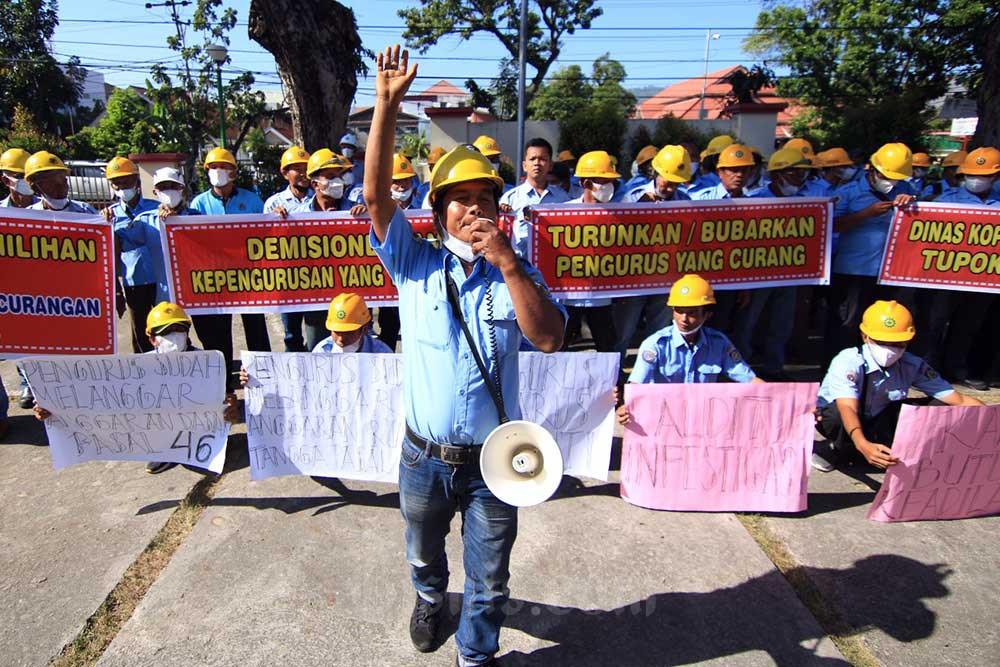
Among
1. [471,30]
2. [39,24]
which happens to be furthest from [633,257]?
[39,24]

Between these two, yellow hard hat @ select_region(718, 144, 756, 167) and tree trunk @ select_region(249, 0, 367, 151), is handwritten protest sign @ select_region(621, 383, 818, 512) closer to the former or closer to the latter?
yellow hard hat @ select_region(718, 144, 756, 167)

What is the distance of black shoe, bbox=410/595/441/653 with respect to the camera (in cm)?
265

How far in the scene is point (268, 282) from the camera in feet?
15.3

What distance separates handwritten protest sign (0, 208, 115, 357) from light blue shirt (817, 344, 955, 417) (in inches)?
180

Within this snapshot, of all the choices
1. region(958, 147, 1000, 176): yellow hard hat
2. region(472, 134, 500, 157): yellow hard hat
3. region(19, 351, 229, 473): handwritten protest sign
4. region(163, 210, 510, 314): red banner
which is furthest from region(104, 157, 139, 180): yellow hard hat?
region(958, 147, 1000, 176): yellow hard hat

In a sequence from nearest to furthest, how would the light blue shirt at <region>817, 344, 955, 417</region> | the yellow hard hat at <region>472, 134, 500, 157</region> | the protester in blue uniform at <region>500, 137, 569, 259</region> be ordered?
the light blue shirt at <region>817, 344, 955, 417</region> → the protester in blue uniform at <region>500, 137, 569, 259</region> → the yellow hard hat at <region>472, 134, 500, 157</region>

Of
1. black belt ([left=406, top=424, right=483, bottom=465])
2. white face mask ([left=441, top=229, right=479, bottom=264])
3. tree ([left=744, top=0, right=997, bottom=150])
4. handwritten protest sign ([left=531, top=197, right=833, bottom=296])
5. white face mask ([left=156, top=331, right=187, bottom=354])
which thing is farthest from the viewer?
tree ([left=744, top=0, right=997, bottom=150])

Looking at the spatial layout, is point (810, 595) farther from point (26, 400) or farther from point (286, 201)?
point (26, 400)

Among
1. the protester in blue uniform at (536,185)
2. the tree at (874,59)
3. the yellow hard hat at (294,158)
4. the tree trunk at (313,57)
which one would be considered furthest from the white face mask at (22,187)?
the tree at (874,59)

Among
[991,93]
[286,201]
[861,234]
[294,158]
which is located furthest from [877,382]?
[991,93]

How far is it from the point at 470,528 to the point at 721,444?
69.5 inches

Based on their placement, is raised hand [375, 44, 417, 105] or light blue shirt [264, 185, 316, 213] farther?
light blue shirt [264, 185, 316, 213]

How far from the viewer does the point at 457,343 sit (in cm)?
218

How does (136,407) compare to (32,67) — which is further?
(32,67)
